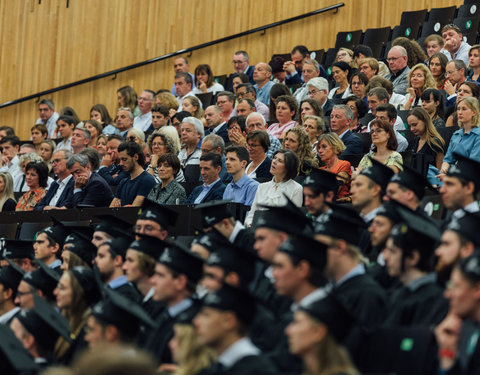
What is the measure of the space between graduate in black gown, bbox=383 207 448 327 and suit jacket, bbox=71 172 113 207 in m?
4.26

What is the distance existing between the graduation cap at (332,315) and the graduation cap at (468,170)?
5.52ft

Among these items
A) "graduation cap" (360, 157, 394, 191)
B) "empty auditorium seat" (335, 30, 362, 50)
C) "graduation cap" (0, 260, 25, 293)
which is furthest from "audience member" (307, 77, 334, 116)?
"graduation cap" (0, 260, 25, 293)

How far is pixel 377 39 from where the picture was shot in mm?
11438

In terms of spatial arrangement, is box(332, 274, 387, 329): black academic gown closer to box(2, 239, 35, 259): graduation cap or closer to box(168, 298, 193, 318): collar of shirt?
box(168, 298, 193, 318): collar of shirt

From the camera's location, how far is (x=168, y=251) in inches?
177

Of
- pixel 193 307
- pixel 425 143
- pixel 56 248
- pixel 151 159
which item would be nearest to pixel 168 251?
pixel 193 307

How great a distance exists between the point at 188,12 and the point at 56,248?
7.64 metres

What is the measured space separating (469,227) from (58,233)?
3.61 m

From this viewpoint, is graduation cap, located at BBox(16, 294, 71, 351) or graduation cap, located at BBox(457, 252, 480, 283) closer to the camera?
graduation cap, located at BBox(457, 252, 480, 283)

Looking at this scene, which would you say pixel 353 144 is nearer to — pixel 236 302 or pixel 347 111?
pixel 347 111

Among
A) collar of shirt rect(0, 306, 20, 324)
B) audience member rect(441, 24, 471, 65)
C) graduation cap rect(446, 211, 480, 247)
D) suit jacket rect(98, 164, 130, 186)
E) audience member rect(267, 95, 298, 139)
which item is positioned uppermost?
audience member rect(441, 24, 471, 65)

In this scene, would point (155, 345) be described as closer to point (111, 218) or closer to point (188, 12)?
point (111, 218)

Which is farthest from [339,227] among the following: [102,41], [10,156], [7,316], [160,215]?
[102,41]

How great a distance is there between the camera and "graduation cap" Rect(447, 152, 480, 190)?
482 centimetres
